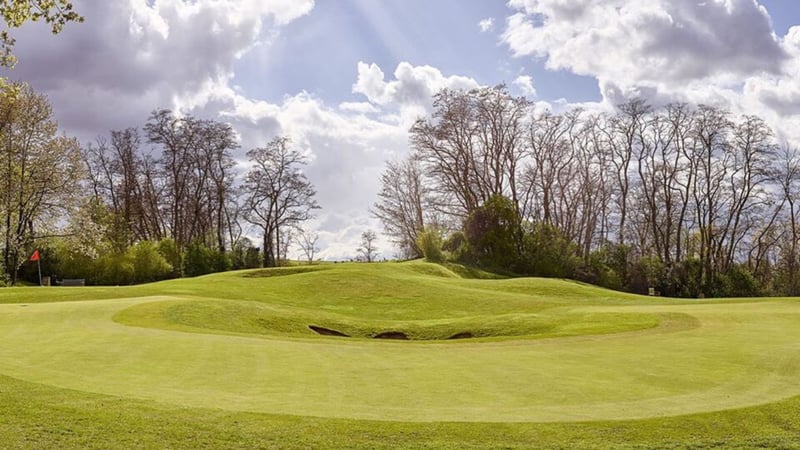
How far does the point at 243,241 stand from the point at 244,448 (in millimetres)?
60711

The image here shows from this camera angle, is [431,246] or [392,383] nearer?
[392,383]

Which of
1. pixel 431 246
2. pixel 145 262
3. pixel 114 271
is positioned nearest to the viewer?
pixel 114 271

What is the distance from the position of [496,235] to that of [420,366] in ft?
A: 151

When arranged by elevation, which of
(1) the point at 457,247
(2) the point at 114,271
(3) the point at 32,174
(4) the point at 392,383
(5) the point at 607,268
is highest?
(3) the point at 32,174

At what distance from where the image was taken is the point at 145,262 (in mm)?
55719

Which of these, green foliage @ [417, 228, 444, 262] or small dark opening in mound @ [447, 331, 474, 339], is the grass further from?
green foliage @ [417, 228, 444, 262]

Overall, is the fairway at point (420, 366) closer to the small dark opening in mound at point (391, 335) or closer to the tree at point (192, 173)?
the small dark opening in mound at point (391, 335)

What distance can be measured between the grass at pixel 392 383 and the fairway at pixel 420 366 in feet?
0.19

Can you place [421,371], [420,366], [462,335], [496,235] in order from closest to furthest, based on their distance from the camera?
[421,371] → [420,366] → [462,335] → [496,235]

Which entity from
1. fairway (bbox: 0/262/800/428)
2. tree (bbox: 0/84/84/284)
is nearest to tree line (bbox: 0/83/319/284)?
tree (bbox: 0/84/84/284)

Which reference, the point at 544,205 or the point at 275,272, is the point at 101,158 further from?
the point at 544,205

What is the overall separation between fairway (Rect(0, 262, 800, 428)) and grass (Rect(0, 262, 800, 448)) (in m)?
0.06

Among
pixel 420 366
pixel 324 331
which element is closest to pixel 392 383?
pixel 420 366

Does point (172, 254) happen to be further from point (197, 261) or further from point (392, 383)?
point (392, 383)
